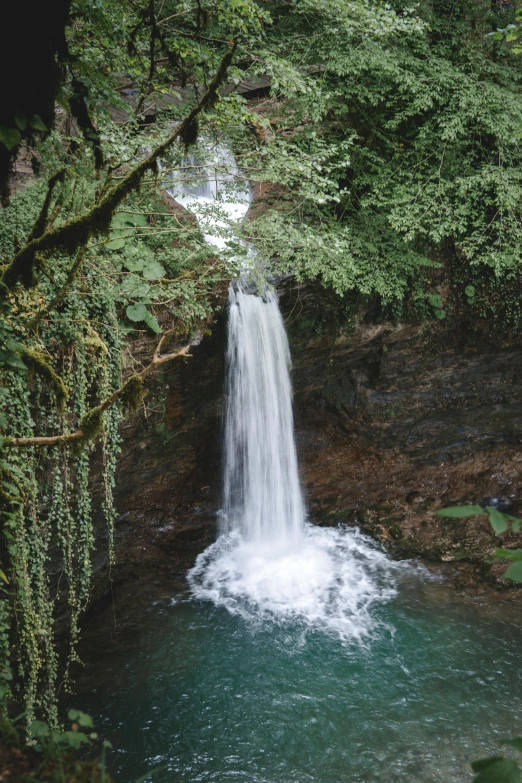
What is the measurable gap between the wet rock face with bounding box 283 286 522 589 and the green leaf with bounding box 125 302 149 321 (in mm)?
3515

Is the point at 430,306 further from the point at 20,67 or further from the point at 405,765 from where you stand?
the point at 20,67

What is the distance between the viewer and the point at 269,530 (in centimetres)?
893

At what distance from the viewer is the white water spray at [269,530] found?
7277 mm

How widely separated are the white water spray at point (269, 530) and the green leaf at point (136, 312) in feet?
4.85

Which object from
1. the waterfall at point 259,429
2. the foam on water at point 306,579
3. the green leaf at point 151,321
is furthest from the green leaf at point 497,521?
the waterfall at point 259,429

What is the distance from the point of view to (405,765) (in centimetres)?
478

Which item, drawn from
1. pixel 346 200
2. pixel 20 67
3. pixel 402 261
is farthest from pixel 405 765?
pixel 346 200

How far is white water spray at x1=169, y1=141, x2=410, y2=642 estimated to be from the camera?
7277mm

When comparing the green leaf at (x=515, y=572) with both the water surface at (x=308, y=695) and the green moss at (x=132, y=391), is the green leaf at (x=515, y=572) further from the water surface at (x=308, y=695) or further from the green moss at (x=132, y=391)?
the water surface at (x=308, y=695)

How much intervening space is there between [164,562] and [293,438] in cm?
314

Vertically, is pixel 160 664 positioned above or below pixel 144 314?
below

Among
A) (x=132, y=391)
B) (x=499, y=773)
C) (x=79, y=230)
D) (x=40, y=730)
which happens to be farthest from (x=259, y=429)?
(x=499, y=773)

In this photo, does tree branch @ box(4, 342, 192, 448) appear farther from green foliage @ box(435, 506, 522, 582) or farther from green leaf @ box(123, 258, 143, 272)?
green leaf @ box(123, 258, 143, 272)

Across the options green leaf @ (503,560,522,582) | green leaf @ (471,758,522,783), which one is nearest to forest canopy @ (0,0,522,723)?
green leaf @ (503,560,522,582)
